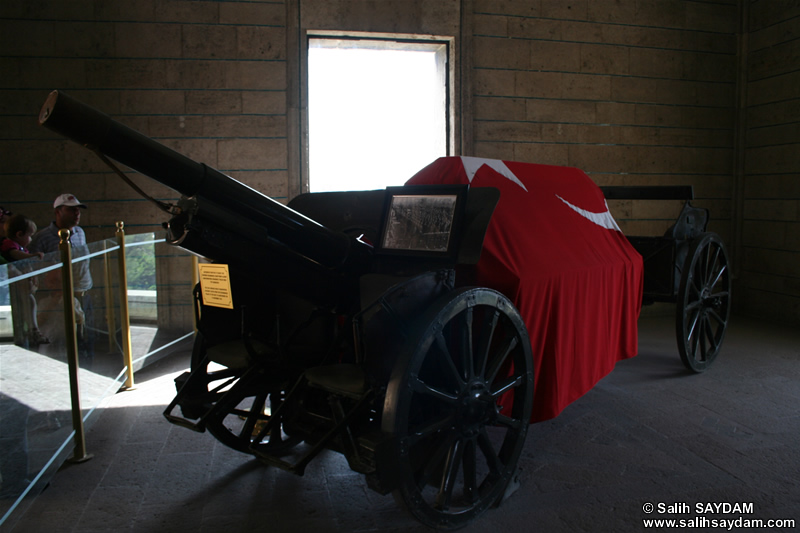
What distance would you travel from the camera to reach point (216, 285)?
93.7 inches

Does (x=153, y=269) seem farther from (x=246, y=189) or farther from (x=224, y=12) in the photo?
(x=246, y=189)

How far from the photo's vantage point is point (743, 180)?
21.9ft

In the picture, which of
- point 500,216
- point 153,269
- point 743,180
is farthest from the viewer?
point 743,180

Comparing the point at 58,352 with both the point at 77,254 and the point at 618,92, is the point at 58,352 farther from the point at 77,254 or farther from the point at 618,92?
the point at 618,92

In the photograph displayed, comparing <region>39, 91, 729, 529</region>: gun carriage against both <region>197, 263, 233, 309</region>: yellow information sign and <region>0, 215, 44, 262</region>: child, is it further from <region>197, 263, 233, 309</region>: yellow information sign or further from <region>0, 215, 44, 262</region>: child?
<region>0, 215, 44, 262</region>: child

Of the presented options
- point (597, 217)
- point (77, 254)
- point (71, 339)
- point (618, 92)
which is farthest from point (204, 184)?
point (618, 92)

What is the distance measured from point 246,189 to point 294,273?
0.38 meters

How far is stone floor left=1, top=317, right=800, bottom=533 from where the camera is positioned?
2229 mm

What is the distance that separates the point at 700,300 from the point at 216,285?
3415 mm

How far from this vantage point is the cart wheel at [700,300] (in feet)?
13.0

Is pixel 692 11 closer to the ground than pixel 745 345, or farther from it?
farther from it

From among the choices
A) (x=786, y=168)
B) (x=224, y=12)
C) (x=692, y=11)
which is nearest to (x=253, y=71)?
(x=224, y=12)

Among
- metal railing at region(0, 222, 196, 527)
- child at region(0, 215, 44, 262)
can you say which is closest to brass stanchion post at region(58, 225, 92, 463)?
metal railing at region(0, 222, 196, 527)

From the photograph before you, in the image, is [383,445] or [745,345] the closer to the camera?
[383,445]
